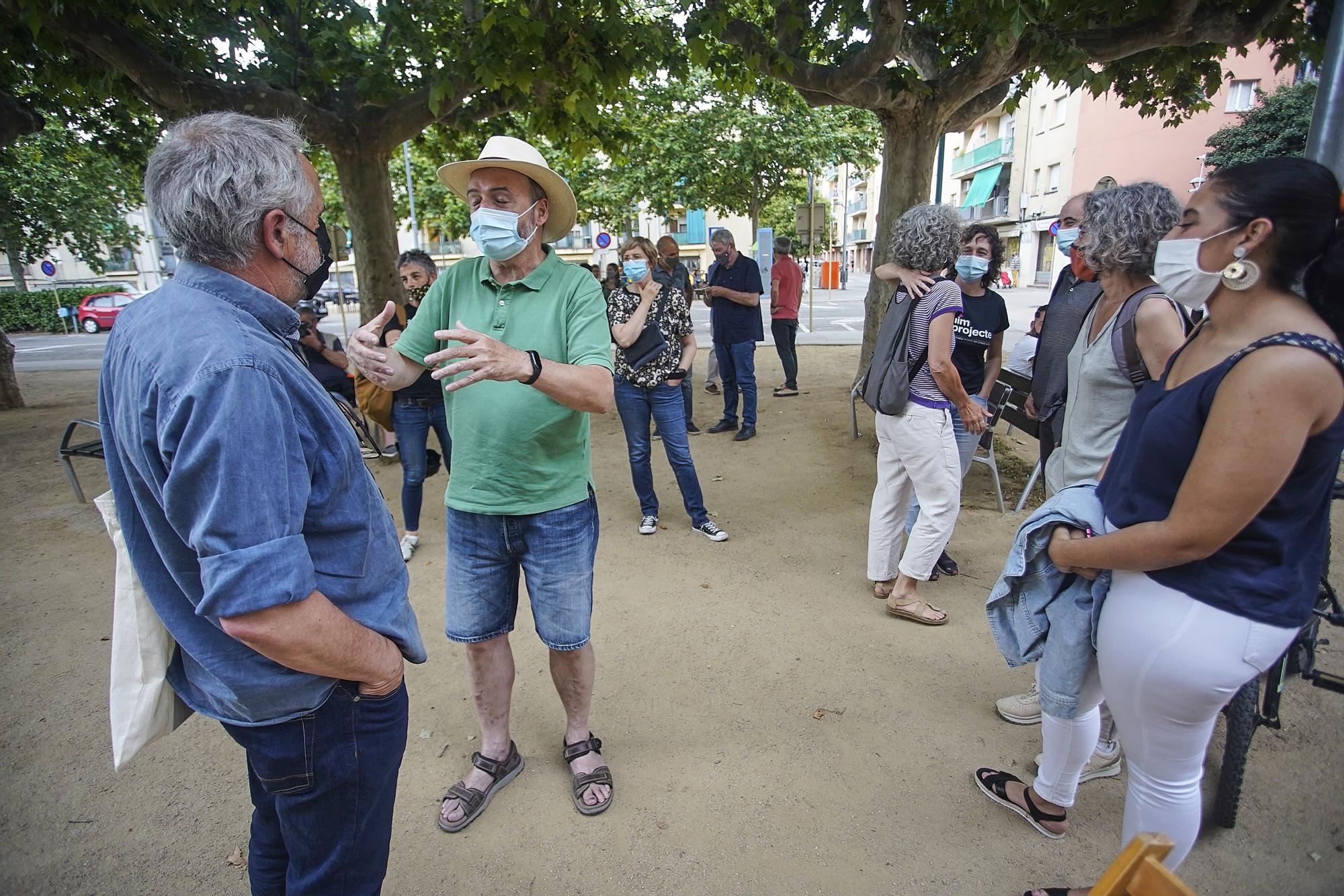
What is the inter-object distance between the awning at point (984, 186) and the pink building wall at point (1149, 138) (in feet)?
25.6

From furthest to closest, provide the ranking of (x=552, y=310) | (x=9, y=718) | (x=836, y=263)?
1. (x=836, y=263)
2. (x=9, y=718)
3. (x=552, y=310)

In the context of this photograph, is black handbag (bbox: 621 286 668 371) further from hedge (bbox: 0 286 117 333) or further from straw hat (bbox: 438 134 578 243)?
hedge (bbox: 0 286 117 333)

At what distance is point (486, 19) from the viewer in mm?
5363

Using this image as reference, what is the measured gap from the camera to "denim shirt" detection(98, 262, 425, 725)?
1097mm

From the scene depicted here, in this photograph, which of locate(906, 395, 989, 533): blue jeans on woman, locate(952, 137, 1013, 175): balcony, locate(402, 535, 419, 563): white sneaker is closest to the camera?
locate(906, 395, 989, 533): blue jeans on woman

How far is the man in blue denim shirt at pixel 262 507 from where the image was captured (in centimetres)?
111

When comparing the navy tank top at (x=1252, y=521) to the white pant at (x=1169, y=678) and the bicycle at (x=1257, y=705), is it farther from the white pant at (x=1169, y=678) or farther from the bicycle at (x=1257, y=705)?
the bicycle at (x=1257, y=705)

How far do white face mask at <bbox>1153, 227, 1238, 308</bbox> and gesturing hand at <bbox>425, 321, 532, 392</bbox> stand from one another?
1.54 metres

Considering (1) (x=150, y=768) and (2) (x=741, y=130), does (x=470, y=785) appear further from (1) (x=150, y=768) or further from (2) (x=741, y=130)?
(2) (x=741, y=130)

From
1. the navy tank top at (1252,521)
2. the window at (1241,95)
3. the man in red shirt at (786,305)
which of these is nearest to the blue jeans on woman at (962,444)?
the navy tank top at (1252,521)

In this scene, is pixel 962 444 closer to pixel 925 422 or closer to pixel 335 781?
pixel 925 422

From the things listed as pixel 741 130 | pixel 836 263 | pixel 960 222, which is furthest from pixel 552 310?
pixel 836 263

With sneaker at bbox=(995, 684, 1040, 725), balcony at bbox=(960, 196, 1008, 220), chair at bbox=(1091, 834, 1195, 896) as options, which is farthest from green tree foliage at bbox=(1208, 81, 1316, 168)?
chair at bbox=(1091, 834, 1195, 896)

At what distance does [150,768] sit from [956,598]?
3.73 m
